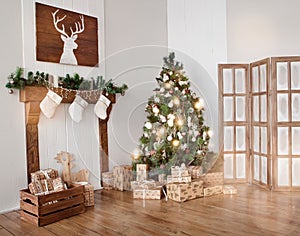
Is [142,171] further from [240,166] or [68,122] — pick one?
[240,166]

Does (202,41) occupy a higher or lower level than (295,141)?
higher

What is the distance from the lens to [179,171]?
3.70 m

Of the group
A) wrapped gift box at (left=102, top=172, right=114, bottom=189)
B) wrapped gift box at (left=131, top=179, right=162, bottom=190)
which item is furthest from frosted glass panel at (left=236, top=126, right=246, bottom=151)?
wrapped gift box at (left=102, top=172, right=114, bottom=189)

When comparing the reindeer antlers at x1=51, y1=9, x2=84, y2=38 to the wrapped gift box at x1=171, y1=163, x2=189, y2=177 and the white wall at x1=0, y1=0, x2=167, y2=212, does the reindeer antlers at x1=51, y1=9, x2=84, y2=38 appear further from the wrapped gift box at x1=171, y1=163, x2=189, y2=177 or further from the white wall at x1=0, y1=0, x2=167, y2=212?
the wrapped gift box at x1=171, y1=163, x2=189, y2=177

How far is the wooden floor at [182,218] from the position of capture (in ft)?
8.71

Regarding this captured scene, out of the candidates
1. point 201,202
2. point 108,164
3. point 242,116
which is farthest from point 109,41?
point 201,202

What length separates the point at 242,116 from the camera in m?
4.34

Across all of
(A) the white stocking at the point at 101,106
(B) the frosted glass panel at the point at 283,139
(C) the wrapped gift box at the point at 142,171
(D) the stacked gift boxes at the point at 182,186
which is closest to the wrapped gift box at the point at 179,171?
(D) the stacked gift boxes at the point at 182,186

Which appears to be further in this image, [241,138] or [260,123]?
[241,138]

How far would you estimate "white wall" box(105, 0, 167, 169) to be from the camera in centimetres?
433

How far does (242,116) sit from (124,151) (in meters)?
1.62

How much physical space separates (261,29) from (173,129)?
6.10 ft

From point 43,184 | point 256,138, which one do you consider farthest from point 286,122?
point 43,184

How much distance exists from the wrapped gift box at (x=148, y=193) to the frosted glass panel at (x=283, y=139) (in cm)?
148
